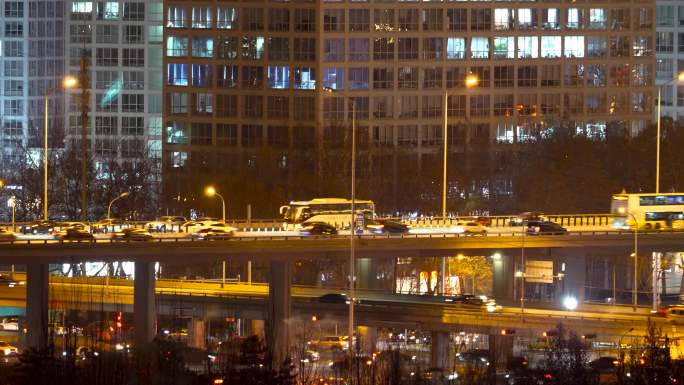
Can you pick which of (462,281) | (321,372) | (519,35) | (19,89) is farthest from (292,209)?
(19,89)

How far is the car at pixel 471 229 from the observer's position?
3888 inches

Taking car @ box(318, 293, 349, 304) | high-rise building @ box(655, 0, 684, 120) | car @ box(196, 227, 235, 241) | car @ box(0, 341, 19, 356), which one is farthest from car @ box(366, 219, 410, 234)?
high-rise building @ box(655, 0, 684, 120)

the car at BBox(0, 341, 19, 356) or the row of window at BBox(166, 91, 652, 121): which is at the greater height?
the row of window at BBox(166, 91, 652, 121)

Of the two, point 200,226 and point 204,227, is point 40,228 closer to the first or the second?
point 200,226

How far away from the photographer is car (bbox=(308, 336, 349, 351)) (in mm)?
87938

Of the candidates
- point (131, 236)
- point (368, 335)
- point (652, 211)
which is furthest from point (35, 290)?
point (652, 211)

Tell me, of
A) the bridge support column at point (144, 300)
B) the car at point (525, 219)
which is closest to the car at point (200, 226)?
the bridge support column at point (144, 300)

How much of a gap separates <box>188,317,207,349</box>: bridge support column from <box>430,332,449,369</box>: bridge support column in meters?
12.8

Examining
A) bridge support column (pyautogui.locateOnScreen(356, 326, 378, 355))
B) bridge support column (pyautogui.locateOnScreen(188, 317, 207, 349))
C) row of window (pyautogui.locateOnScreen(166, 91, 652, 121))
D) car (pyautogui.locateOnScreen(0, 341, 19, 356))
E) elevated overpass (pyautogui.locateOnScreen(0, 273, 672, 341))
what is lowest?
car (pyautogui.locateOnScreen(0, 341, 19, 356))

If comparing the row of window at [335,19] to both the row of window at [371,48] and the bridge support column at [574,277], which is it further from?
the bridge support column at [574,277]

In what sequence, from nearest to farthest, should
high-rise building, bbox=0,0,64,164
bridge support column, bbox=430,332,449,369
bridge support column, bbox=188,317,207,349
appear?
bridge support column, bbox=430,332,449,369 → bridge support column, bbox=188,317,207,349 → high-rise building, bbox=0,0,64,164

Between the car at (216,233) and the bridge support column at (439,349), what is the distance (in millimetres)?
12785

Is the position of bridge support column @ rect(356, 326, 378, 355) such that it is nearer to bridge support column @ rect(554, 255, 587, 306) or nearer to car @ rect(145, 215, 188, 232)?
car @ rect(145, 215, 188, 232)

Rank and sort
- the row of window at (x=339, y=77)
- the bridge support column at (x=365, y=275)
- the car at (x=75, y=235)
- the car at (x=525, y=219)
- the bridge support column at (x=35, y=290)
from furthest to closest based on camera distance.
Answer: the row of window at (x=339, y=77), the bridge support column at (x=365, y=275), the car at (x=525, y=219), the car at (x=75, y=235), the bridge support column at (x=35, y=290)
